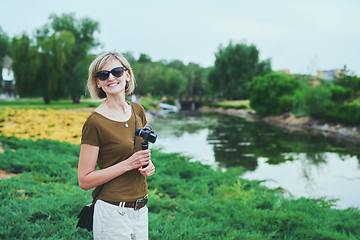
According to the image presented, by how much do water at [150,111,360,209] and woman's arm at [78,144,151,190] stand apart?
18.2 feet

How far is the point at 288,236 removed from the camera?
4.00 meters

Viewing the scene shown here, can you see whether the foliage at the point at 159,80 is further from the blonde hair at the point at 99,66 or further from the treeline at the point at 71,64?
the blonde hair at the point at 99,66

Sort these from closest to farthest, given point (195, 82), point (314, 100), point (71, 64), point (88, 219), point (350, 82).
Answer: point (88, 219)
point (314, 100)
point (350, 82)
point (71, 64)
point (195, 82)

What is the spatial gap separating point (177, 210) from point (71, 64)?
27.6 metres

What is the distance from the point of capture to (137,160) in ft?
5.52

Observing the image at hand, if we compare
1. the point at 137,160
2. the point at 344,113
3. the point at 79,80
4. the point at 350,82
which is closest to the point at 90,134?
the point at 137,160

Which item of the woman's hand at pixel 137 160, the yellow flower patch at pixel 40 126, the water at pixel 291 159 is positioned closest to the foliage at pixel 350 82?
the water at pixel 291 159

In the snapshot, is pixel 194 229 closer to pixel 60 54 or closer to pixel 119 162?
pixel 119 162

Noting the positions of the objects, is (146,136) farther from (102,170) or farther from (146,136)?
(102,170)

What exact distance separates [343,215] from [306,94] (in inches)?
785

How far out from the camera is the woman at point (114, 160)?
1.69m

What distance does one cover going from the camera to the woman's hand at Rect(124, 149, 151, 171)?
5.50 ft

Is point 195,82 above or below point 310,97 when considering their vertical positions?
above

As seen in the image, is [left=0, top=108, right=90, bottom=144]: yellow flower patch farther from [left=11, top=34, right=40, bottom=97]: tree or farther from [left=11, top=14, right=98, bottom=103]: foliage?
[left=11, top=34, right=40, bottom=97]: tree
